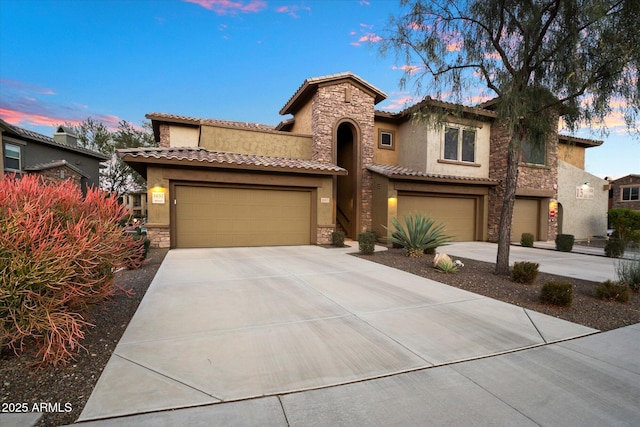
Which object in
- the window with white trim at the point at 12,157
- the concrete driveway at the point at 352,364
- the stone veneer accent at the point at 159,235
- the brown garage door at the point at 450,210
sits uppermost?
the window with white trim at the point at 12,157

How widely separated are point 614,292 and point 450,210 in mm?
9709

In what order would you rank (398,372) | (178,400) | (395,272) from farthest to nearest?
(395,272), (398,372), (178,400)

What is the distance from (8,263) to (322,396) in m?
2.91

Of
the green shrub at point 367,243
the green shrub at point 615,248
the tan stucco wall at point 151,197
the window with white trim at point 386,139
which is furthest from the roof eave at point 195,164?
the green shrub at point 615,248

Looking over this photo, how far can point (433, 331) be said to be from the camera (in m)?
3.76

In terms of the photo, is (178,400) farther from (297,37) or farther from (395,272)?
(297,37)

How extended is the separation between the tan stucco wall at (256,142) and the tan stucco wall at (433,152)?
5223 millimetres

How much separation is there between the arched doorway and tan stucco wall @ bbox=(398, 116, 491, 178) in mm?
2735

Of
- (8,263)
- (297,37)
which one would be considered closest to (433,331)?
(8,263)

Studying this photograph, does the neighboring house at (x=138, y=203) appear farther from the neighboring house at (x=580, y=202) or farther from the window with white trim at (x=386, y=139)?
the neighboring house at (x=580, y=202)

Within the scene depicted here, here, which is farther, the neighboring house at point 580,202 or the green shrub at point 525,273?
the neighboring house at point 580,202

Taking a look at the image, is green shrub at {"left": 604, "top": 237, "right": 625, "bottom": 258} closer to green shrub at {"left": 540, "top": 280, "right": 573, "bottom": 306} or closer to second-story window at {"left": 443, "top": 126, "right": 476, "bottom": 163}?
second-story window at {"left": 443, "top": 126, "right": 476, "bottom": 163}

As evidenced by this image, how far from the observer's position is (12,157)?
1606cm

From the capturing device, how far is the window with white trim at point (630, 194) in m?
30.2
